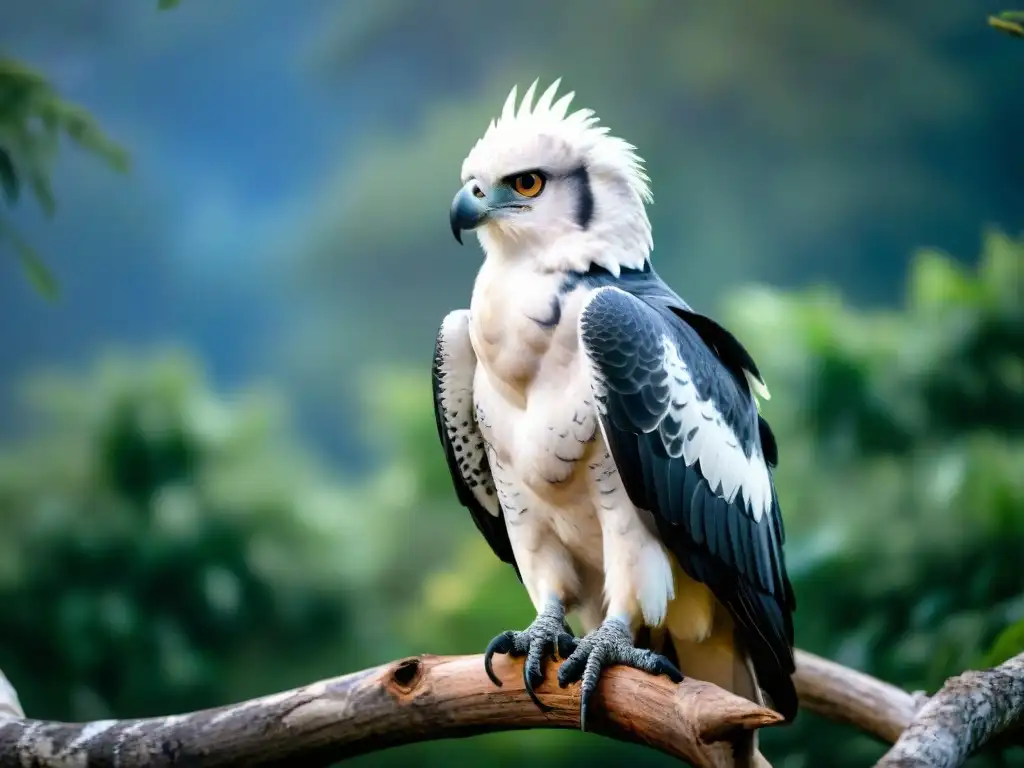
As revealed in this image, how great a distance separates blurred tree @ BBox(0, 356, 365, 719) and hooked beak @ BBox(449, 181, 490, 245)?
249 centimetres

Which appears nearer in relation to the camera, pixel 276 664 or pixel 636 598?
pixel 636 598

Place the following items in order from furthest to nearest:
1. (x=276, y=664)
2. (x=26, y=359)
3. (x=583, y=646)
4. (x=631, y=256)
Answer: (x=26, y=359) < (x=276, y=664) < (x=631, y=256) < (x=583, y=646)

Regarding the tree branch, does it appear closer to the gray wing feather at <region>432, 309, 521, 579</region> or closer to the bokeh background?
the gray wing feather at <region>432, 309, 521, 579</region>

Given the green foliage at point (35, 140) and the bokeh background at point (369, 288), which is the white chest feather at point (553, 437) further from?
the green foliage at point (35, 140)

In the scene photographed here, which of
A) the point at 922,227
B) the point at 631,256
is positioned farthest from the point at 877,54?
the point at 631,256

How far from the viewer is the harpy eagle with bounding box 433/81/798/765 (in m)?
2.03

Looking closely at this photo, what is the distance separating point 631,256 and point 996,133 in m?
3.20

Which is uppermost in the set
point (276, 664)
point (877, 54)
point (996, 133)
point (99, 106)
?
point (99, 106)

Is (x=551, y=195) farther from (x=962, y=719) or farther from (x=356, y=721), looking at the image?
(x=962, y=719)

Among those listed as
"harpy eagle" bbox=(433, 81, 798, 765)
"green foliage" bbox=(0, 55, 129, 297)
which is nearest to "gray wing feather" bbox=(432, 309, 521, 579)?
"harpy eagle" bbox=(433, 81, 798, 765)

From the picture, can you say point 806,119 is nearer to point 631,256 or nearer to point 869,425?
point 869,425

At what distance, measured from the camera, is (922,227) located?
4727 millimetres

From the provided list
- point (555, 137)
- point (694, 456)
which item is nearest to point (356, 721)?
point (694, 456)

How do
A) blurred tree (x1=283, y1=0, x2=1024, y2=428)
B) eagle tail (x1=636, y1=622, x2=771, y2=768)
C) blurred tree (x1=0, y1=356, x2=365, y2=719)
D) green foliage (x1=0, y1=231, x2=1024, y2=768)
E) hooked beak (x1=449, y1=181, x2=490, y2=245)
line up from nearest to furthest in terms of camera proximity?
hooked beak (x1=449, y1=181, x2=490, y2=245) < eagle tail (x1=636, y1=622, x2=771, y2=768) < green foliage (x1=0, y1=231, x2=1024, y2=768) < blurred tree (x1=0, y1=356, x2=365, y2=719) < blurred tree (x1=283, y1=0, x2=1024, y2=428)
